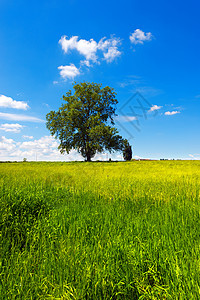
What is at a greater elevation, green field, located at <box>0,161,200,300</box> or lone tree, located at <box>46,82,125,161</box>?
lone tree, located at <box>46,82,125,161</box>

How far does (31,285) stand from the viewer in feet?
7.30

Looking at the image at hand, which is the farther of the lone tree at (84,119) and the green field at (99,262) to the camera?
the lone tree at (84,119)

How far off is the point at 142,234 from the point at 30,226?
2304 millimetres

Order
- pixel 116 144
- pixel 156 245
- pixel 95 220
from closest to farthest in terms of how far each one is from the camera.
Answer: pixel 156 245 < pixel 95 220 < pixel 116 144

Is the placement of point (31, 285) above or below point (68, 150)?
below

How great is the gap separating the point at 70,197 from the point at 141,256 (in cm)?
372

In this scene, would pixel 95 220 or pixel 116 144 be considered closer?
pixel 95 220

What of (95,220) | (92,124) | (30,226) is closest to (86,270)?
(95,220)

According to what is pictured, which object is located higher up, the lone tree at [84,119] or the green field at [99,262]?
the lone tree at [84,119]

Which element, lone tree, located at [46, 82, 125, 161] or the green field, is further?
lone tree, located at [46, 82, 125, 161]

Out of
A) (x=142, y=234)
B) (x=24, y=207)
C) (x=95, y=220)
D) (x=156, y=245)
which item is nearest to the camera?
(x=156, y=245)

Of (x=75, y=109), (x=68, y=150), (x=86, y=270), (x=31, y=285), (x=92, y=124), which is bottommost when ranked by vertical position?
(x=31, y=285)

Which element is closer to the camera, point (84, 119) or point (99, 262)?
point (99, 262)

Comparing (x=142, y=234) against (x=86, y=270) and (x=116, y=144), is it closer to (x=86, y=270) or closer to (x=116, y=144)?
(x=86, y=270)
